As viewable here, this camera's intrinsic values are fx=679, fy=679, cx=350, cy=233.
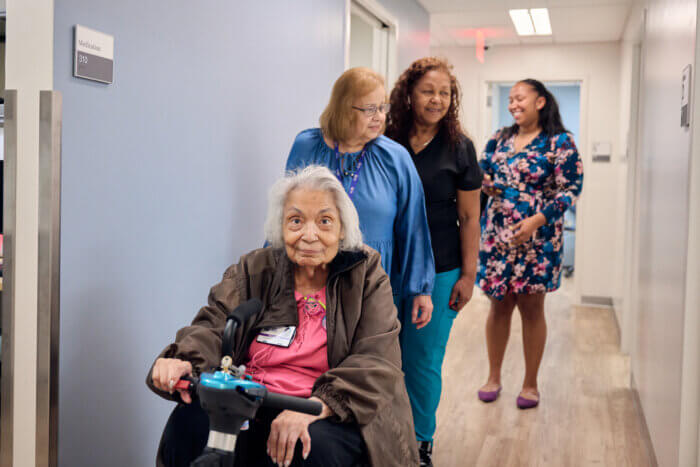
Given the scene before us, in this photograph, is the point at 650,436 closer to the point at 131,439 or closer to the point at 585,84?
the point at 131,439

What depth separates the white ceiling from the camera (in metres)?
4.82

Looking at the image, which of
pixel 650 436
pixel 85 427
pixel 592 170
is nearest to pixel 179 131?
pixel 85 427

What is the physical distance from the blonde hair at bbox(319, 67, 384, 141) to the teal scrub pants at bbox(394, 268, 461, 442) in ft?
2.10

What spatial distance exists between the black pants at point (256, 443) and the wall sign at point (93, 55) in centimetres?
82

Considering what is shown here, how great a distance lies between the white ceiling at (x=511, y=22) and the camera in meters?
4.82

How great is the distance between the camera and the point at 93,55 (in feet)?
5.39

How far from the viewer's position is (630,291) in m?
4.26

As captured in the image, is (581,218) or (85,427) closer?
(85,427)

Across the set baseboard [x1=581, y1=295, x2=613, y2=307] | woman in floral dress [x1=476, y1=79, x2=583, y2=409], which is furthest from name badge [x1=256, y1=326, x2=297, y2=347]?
baseboard [x1=581, y1=295, x2=613, y2=307]

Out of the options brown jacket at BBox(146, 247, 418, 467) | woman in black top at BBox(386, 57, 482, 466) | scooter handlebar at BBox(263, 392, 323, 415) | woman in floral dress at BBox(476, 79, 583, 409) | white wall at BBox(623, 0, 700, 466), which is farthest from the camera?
woman in floral dress at BBox(476, 79, 583, 409)

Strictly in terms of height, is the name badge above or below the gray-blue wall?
below

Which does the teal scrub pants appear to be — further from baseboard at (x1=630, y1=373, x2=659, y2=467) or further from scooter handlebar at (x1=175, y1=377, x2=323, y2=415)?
scooter handlebar at (x1=175, y1=377, x2=323, y2=415)

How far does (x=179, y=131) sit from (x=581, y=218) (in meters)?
4.87

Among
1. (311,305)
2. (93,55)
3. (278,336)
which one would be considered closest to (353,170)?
(311,305)
